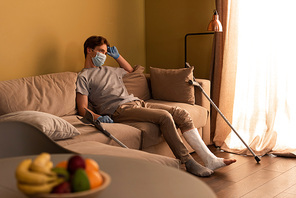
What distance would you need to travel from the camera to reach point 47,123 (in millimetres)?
2658

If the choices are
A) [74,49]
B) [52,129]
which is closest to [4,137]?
[52,129]

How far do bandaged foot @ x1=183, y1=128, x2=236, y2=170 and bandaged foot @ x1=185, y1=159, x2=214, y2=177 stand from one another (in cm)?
9

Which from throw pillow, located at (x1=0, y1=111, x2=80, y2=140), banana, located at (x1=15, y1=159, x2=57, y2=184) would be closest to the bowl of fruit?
banana, located at (x1=15, y1=159, x2=57, y2=184)

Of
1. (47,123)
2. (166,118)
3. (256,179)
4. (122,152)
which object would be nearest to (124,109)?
(166,118)

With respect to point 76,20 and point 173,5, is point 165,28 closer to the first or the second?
point 173,5

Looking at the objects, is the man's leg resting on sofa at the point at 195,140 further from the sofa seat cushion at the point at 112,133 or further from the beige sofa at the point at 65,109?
the sofa seat cushion at the point at 112,133

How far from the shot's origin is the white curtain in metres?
3.95

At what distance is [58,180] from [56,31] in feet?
10.8

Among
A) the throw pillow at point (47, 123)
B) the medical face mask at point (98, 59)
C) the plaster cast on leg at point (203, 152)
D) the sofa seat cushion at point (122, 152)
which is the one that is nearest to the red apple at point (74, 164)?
the sofa seat cushion at point (122, 152)

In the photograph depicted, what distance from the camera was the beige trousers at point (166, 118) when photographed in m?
3.38

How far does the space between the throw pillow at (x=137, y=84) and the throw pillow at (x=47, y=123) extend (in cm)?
135

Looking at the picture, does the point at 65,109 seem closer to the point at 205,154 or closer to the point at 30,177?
the point at 205,154

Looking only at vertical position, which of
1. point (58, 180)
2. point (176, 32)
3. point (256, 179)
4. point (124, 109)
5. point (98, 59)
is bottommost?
point (256, 179)

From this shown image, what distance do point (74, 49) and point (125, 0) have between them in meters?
0.96
